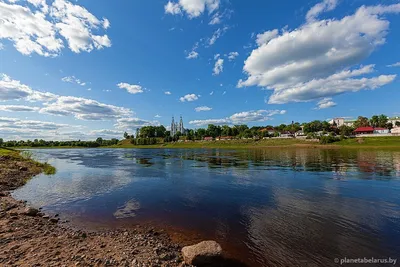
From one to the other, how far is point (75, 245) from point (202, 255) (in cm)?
690

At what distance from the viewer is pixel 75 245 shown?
11.0 meters

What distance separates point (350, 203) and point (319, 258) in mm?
11795

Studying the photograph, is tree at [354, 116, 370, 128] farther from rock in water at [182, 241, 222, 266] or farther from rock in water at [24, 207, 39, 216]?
rock in water at [24, 207, 39, 216]

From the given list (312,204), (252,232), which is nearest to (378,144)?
(312,204)

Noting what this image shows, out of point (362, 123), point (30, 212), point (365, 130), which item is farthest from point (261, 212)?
point (362, 123)

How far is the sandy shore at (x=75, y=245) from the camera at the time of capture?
9242mm

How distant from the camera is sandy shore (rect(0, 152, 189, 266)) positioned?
30.3 feet

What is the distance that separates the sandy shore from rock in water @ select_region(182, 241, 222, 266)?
459 millimetres

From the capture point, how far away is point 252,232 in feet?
44.4

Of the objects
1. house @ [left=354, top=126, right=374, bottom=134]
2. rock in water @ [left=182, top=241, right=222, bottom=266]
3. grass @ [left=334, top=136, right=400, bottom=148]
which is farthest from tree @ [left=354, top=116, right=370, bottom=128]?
rock in water @ [left=182, top=241, right=222, bottom=266]

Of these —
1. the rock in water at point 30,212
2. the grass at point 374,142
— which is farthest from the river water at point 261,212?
the grass at point 374,142

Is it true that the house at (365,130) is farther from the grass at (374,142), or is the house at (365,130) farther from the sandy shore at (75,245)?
the sandy shore at (75,245)

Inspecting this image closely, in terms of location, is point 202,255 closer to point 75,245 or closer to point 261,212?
point 75,245

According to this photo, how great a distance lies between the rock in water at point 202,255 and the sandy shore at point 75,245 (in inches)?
18.1
